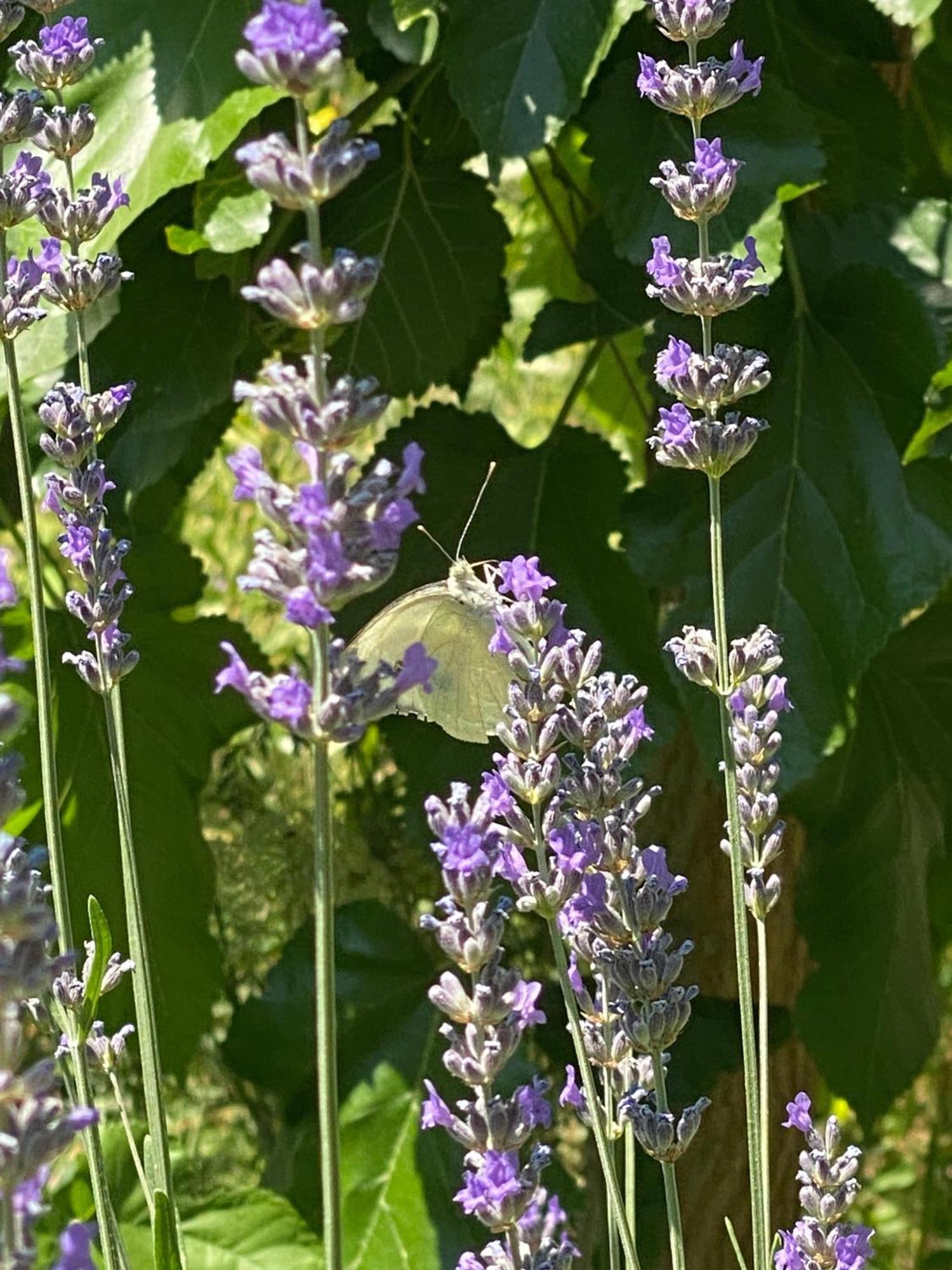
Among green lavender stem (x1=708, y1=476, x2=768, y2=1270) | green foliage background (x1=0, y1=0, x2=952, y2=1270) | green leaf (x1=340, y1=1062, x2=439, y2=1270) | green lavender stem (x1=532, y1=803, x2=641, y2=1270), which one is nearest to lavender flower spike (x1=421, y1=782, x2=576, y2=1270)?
green lavender stem (x1=532, y1=803, x2=641, y2=1270)

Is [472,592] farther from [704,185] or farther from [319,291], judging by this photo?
[319,291]

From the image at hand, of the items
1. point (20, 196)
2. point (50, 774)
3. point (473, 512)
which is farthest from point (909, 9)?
point (50, 774)

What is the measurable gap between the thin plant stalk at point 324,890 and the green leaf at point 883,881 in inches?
38.7

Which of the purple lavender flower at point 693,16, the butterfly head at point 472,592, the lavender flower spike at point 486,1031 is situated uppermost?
the purple lavender flower at point 693,16

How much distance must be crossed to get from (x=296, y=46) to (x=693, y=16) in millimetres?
302

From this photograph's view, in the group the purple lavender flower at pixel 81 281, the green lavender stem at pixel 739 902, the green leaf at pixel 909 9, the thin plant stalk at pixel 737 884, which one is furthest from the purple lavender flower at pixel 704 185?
the green leaf at pixel 909 9

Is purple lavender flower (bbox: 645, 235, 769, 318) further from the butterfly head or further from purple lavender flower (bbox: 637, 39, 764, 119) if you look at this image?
the butterfly head

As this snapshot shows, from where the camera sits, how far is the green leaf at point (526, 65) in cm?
111

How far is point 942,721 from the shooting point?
1.45 metres

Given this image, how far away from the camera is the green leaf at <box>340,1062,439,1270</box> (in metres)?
1.32

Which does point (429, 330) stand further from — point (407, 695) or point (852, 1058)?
point (852, 1058)

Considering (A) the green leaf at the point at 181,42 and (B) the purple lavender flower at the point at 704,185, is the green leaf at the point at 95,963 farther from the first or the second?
(A) the green leaf at the point at 181,42

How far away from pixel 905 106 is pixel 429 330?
59 cm

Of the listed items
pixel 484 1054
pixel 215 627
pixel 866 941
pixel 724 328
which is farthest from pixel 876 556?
pixel 484 1054
